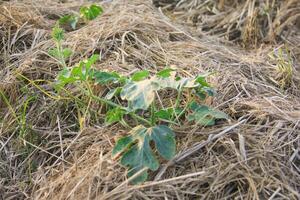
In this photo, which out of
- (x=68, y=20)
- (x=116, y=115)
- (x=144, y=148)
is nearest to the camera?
(x=144, y=148)

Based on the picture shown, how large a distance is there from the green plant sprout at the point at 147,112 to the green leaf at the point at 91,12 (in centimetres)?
72

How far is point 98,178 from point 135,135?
0.18 metres

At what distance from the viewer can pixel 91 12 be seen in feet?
8.55

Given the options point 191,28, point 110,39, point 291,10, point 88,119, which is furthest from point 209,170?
point 291,10

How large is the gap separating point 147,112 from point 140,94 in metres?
0.23

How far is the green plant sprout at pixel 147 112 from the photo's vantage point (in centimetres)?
151

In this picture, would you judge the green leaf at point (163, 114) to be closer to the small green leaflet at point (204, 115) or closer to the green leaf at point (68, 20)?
the small green leaflet at point (204, 115)

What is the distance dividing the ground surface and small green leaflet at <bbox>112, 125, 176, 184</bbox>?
0.05 meters

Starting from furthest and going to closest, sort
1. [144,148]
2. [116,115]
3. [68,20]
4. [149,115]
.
A: [68,20]
[149,115]
[116,115]
[144,148]

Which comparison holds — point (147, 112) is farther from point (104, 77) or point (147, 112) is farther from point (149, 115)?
point (104, 77)

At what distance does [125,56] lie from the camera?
2.17 m

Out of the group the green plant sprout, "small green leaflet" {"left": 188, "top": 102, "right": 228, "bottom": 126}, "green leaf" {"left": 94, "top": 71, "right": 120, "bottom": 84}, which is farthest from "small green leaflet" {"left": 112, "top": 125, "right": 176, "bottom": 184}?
"green leaf" {"left": 94, "top": 71, "right": 120, "bottom": 84}

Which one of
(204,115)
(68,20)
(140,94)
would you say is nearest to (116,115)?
(140,94)

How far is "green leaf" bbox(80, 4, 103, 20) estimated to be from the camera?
8.50ft
